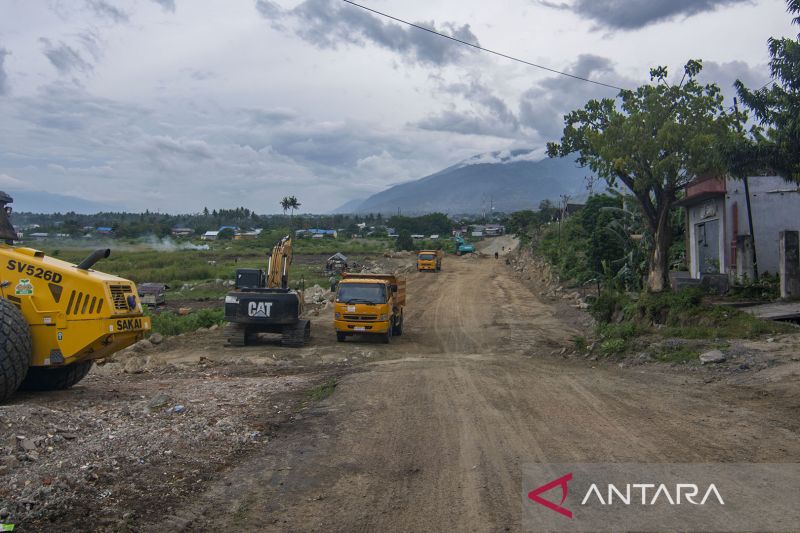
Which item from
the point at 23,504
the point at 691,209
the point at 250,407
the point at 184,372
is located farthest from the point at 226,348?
the point at 691,209

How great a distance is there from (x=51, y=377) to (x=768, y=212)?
2212 centimetres

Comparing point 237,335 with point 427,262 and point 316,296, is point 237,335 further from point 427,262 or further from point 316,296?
point 427,262

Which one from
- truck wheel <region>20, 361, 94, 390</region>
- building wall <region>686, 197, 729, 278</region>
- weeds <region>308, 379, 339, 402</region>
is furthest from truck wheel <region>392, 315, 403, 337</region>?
truck wheel <region>20, 361, 94, 390</region>

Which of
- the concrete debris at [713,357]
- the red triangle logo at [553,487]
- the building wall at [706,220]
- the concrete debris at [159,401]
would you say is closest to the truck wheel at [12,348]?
the concrete debris at [159,401]

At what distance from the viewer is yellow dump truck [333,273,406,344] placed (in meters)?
21.1

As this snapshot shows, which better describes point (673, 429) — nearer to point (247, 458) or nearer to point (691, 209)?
point (247, 458)

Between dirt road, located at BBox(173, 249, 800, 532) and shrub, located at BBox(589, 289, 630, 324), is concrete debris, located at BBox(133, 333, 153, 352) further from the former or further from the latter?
shrub, located at BBox(589, 289, 630, 324)

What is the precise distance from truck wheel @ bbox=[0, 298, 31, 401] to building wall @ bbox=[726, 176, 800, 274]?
70.5 ft

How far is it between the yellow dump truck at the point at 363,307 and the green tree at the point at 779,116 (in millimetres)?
10648

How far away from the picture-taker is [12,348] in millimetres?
8945

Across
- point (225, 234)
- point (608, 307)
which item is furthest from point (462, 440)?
point (225, 234)

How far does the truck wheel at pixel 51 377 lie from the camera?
416 inches

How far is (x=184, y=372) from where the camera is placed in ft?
52.0

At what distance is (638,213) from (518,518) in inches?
1099
